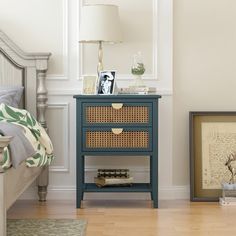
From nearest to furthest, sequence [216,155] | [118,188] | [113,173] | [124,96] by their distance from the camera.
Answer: [124,96]
[118,188]
[113,173]
[216,155]

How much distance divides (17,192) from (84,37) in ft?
4.54

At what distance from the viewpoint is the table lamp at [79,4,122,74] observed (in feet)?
14.6

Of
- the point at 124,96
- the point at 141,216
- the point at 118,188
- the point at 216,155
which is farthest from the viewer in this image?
the point at 216,155

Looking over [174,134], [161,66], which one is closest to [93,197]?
[174,134]

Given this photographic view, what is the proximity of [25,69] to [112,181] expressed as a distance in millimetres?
1102

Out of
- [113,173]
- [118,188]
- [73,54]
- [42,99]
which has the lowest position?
[118,188]

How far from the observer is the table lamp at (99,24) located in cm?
446

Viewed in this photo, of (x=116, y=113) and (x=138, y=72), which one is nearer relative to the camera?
(x=116, y=113)

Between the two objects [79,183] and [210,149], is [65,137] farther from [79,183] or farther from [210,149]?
[210,149]

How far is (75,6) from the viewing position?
480cm

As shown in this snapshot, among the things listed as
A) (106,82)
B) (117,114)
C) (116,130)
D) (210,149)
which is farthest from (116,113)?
(210,149)

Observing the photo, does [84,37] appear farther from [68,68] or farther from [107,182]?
[107,182]

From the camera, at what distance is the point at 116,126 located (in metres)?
4.42

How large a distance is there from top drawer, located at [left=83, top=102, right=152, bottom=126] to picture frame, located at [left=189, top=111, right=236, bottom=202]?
543 mm
